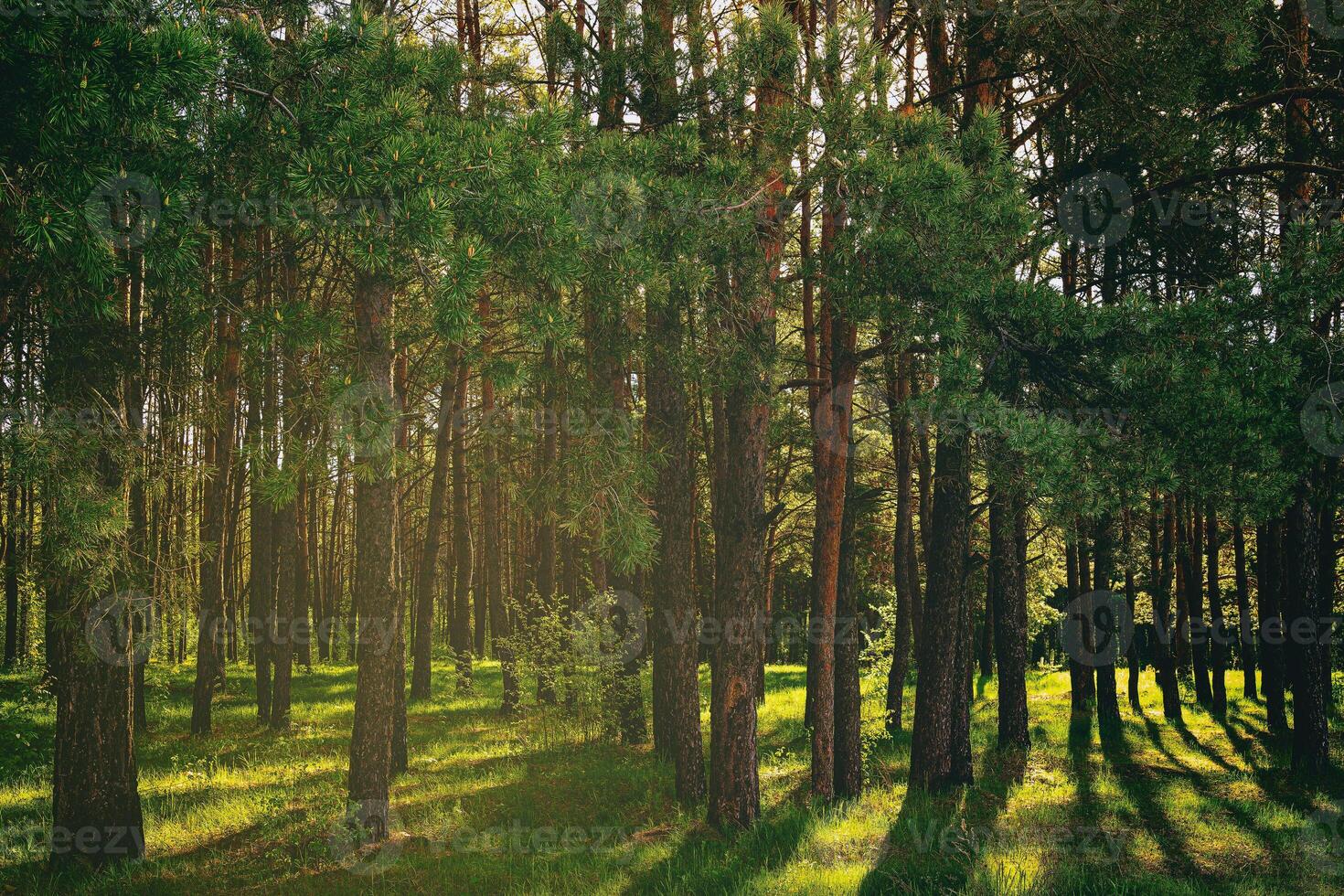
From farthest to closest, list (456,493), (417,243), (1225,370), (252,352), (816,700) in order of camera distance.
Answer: (456,493), (816,700), (252,352), (1225,370), (417,243)

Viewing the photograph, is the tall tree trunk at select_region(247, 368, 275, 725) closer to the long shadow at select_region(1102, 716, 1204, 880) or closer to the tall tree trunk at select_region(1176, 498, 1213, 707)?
the long shadow at select_region(1102, 716, 1204, 880)

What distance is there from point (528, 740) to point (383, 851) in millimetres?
5888

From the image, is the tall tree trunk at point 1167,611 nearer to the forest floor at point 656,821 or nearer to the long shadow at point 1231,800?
the long shadow at point 1231,800

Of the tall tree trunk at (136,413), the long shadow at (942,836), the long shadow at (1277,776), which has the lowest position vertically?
the long shadow at (1277,776)

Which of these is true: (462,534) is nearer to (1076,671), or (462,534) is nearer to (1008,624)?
(1008,624)

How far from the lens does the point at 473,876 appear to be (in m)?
7.59

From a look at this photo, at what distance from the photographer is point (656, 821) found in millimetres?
9625

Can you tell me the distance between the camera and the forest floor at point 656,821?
741cm

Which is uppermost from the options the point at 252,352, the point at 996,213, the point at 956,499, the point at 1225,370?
the point at 996,213

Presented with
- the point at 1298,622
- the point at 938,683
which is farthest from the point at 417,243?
the point at 1298,622

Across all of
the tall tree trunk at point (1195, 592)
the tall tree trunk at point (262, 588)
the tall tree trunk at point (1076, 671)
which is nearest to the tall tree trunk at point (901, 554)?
the tall tree trunk at point (1076, 671)

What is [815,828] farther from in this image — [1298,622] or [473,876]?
[1298,622]

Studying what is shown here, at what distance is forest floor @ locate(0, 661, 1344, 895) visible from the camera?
7.41m

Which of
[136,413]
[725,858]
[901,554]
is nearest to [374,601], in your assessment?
[136,413]
